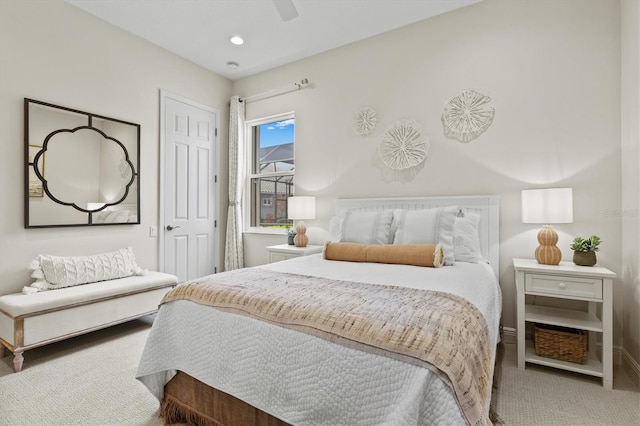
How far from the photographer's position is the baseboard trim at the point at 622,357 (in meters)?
2.11

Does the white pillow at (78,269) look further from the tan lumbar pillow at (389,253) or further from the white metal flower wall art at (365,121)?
the white metal flower wall art at (365,121)

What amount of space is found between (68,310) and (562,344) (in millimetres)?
3651

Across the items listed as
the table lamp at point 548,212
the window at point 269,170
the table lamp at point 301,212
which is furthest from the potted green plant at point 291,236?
the table lamp at point 548,212

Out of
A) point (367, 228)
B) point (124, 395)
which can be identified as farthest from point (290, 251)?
point (124, 395)

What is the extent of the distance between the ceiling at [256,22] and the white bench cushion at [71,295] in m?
2.57

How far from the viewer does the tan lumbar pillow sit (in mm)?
2239

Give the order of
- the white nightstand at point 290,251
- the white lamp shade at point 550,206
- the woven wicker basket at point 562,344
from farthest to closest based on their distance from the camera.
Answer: the white nightstand at point 290,251, the white lamp shade at point 550,206, the woven wicker basket at point 562,344


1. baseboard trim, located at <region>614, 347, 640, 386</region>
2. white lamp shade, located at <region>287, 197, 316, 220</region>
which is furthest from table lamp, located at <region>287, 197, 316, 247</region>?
baseboard trim, located at <region>614, 347, 640, 386</region>

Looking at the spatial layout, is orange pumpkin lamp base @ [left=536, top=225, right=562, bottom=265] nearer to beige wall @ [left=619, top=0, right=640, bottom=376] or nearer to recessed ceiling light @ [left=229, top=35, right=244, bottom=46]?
beige wall @ [left=619, top=0, right=640, bottom=376]

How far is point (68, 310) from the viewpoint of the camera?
2.48 metres

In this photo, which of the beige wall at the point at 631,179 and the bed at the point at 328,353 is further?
the beige wall at the point at 631,179

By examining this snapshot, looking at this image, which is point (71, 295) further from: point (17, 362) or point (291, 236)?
point (291, 236)

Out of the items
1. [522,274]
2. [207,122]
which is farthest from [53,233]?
[522,274]

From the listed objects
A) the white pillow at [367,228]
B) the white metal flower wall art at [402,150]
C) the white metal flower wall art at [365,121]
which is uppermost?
the white metal flower wall art at [365,121]
